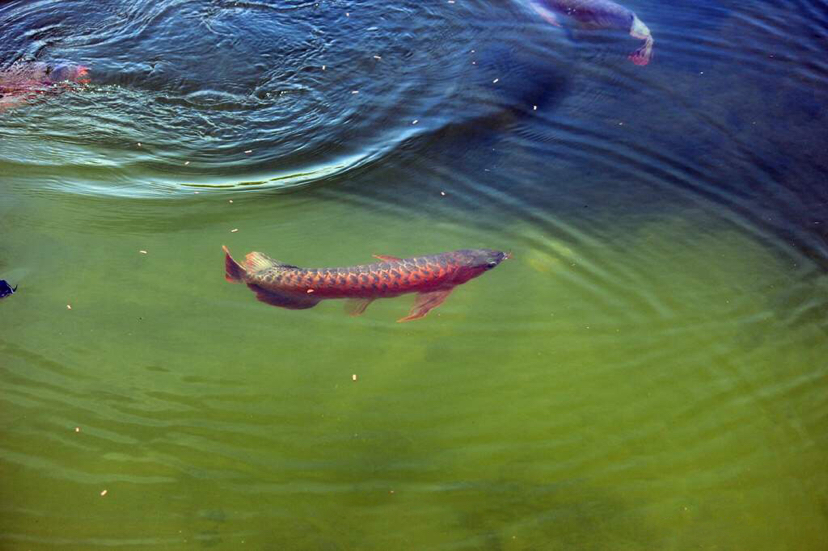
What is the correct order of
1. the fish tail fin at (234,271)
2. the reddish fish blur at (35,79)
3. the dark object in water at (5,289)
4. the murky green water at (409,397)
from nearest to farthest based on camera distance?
the murky green water at (409,397) → the dark object in water at (5,289) → the fish tail fin at (234,271) → the reddish fish blur at (35,79)

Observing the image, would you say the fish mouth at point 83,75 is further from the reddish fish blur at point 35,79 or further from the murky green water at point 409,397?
the murky green water at point 409,397

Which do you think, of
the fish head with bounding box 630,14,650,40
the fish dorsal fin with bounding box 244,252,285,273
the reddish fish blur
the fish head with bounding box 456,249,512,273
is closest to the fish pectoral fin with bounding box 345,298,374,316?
the fish dorsal fin with bounding box 244,252,285,273

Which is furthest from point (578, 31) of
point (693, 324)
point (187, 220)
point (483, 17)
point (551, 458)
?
point (551, 458)

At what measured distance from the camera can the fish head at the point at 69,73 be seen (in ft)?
20.9

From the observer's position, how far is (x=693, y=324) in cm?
437

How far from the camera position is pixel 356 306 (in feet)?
14.6

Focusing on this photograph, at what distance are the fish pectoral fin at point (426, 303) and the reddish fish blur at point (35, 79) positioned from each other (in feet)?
13.6

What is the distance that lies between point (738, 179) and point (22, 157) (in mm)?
5842

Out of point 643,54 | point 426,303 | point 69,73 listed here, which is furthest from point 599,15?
point 69,73

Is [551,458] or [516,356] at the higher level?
[516,356]

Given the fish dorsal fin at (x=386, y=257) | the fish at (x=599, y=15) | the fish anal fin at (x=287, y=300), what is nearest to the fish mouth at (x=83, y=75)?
the fish anal fin at (x=287, y=300)

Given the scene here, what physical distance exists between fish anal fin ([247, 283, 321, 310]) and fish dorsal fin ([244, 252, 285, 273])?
157 mm

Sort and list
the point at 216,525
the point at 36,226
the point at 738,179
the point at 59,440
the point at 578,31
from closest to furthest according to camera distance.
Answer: the point at 216,525
the point at 59,440
the point at 36,226
the point at 738,179
the point at 578,31

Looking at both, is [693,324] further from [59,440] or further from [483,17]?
[483,17]
